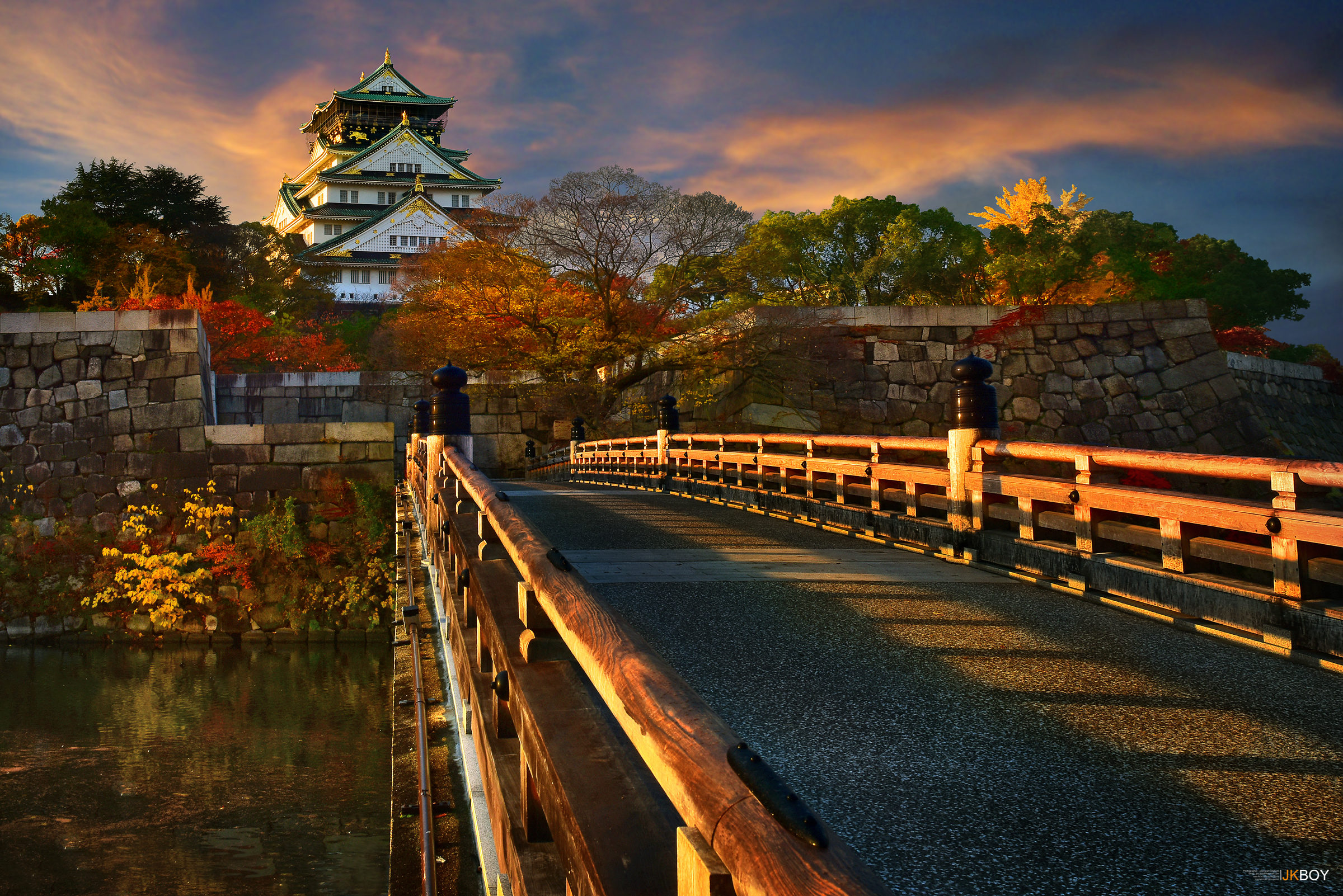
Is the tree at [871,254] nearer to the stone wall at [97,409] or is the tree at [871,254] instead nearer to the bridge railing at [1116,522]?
the stone wall at [97,409]

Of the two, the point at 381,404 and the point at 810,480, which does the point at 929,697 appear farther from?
the point at 381,404

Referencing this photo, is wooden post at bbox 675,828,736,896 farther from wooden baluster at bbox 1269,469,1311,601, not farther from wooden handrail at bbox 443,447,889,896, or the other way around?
wooden baluster at bbox 1269,469,1311,601

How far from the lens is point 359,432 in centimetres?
1988

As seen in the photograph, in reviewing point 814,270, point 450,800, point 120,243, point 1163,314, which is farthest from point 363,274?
point 450,800

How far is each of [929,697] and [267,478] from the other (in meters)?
18.6

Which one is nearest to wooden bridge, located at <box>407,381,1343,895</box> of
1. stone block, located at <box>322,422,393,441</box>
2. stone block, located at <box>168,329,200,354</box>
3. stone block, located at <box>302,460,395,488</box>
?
stone block, located at <box>302,460,395,488</box>

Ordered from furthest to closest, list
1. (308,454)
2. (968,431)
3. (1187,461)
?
(308,454)
(968,431)
(1187,461)

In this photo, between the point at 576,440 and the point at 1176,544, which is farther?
the point at 576,440

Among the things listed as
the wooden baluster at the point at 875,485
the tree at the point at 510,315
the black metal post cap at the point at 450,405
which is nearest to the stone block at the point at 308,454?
the tree at the point at 510,315

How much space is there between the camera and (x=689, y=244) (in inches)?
881

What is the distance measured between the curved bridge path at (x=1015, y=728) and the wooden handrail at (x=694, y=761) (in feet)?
3.55

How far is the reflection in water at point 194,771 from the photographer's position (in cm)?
1004

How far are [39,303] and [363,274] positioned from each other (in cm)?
2832

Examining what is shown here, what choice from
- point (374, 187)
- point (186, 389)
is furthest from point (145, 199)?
point (374, 187)
